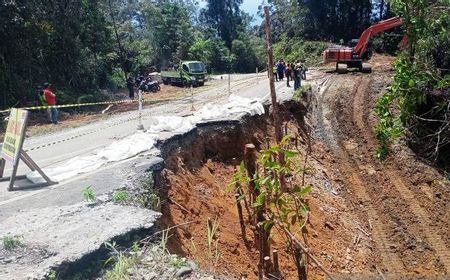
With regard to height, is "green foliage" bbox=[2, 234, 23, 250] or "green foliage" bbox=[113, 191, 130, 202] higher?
"green foliage" bbox=[2, 234, 23, 250]

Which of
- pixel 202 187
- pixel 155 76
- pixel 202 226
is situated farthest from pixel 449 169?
pixel 155 76

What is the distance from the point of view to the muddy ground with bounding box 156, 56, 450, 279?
26.4 feet

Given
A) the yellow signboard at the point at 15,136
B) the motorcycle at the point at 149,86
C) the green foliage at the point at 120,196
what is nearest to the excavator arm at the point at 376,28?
the motorcycle at the point at 149,86

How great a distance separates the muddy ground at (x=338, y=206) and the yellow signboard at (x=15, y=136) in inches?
103

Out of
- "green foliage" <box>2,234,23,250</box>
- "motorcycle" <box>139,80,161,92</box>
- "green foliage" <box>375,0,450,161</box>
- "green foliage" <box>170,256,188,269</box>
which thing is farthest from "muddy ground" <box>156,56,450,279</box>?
"motorcycle" <box>139,80,161,92</box>

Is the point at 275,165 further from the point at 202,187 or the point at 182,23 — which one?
the point at 182,23

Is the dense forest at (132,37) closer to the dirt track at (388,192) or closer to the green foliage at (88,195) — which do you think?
the dirt track at (388,192)

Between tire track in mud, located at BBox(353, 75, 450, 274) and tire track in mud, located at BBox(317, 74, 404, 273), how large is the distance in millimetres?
1022

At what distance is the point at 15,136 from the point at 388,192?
11896 millimetres

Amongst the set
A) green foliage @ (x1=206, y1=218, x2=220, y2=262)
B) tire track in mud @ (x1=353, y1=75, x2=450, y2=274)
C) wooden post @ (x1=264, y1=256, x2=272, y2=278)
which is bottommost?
tire track in mud @ (x1=353, y1=75, x2=450, y2=274)

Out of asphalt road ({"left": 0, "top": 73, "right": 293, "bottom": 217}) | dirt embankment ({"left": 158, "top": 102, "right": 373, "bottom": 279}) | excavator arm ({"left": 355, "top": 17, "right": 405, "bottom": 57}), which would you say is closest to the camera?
asphalt road ({"left": 0, "top": 73, "right": 293, "bottom": 217})

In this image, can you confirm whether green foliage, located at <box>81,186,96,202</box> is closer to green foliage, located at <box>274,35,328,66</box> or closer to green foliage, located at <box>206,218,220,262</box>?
green foliage, located at <box>206,218,220,262</box>

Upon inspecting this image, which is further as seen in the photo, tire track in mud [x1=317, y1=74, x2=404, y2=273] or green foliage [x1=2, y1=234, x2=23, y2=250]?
tire track in mud [x1=317, y1=74, x2=404, y2=273]

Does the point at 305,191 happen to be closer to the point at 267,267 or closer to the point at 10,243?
the point at 267,267
